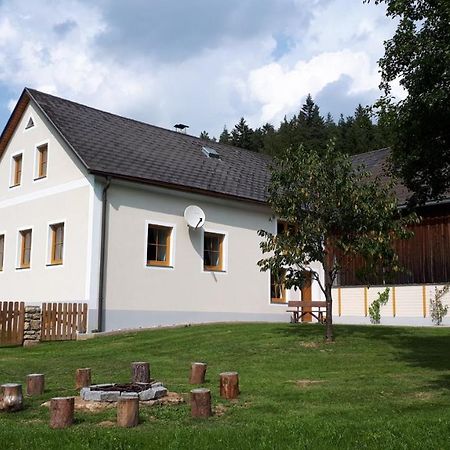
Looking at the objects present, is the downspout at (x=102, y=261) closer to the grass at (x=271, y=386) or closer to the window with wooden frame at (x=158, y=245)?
the grass at (x=271, y=386)

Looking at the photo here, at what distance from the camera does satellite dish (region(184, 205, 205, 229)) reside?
825 inches

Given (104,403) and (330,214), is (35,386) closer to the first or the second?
(104,403)

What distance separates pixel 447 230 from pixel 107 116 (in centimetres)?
1317

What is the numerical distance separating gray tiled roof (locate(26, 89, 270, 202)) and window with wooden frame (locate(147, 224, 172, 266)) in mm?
1553

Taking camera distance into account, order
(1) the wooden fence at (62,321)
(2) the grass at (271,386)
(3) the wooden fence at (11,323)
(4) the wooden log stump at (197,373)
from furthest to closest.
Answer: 1. (1) the wooden fence at (62,321)
2. (3) the wooden fence at (11,323)
3. (4) the wooden log stump at (197,373)
4. (2) the grass at (271,386)

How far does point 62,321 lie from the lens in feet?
58.1

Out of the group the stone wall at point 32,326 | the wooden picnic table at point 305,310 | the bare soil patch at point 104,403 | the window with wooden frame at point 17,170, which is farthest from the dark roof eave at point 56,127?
the bare soil patch at point 104,403

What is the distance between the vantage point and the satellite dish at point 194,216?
2095cm

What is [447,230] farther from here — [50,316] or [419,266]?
[50,316]

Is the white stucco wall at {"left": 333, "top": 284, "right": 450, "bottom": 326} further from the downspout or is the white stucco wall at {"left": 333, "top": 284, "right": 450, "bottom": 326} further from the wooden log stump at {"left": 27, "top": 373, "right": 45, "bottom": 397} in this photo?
the wooden log stump at {"left": 27, "top": 373, "right": 45, "bottom": 397}

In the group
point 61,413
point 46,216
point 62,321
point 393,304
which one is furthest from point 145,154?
point 61,413

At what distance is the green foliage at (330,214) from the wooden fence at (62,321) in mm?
6543

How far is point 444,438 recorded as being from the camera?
5945mm

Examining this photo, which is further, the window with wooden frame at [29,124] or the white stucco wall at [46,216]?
the window with wooden frame at [29,124]
